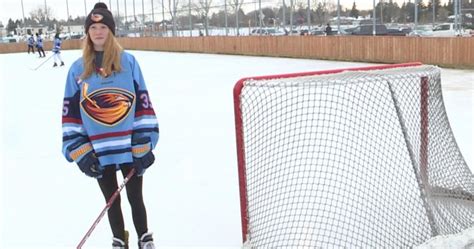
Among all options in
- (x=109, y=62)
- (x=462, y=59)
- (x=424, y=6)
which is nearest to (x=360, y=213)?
(x=109, y=62)

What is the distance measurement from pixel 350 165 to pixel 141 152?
64.7 inches

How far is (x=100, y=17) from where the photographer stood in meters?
2.57

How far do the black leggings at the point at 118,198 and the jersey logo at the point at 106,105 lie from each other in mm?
265

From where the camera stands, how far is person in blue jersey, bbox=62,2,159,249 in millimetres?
2539

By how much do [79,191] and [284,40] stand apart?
55.0ft

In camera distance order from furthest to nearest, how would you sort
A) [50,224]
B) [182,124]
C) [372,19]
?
[372,19] → [182,124] → [50,224]

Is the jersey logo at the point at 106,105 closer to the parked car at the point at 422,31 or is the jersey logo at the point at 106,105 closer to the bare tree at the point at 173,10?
the parked car at the point at 422,31

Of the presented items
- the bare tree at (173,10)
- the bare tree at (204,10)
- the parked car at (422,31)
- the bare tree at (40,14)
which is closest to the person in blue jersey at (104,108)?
the parked car at (422,31)

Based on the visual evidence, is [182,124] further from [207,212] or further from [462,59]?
[462,59]

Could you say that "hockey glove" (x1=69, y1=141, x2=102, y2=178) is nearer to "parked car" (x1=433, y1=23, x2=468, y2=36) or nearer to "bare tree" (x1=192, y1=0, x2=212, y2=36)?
"parked car" (x1=433, y1=23, x2=468, y2=36)

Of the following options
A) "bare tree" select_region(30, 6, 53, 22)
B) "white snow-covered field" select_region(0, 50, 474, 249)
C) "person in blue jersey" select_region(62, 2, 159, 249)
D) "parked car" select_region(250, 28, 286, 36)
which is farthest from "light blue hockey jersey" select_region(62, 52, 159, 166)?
"bare tree" select_region(30, 6, 53, 22)

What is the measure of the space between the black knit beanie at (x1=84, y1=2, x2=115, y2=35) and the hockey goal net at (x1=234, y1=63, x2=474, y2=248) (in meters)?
0.74

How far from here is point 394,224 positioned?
3188 mm

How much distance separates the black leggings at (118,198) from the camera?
2711 mm
